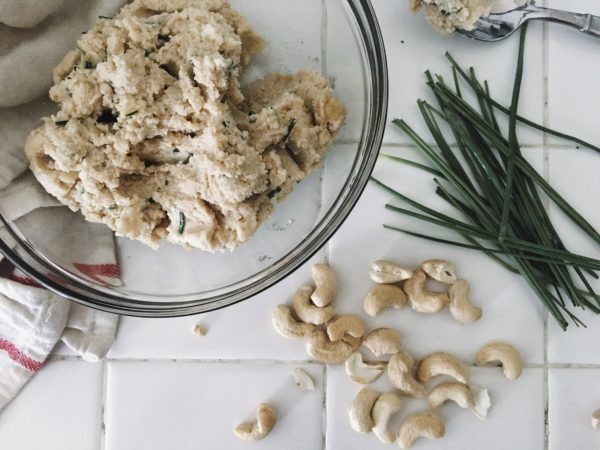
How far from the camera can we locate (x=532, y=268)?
2.95 ft

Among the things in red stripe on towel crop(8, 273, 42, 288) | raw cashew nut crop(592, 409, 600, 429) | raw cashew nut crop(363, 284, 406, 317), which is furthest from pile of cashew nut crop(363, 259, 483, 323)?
red stripe on towel crop(8, 273, 42, 288)

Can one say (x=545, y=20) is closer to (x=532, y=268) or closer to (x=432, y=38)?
(x=432, y=38)

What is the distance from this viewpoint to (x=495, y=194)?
0.90m

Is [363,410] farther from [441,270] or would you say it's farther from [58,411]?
[58,411]

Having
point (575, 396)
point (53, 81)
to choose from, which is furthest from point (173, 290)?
point (575, 396)

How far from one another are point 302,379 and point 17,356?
0.40 m

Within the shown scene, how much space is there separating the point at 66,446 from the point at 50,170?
0.46 meters

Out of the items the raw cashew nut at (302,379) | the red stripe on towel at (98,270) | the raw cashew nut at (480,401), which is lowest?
the raw cashew nut at (480,401)

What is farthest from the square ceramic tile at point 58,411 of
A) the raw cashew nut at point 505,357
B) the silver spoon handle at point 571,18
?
the silver spoon handle at point 571,18

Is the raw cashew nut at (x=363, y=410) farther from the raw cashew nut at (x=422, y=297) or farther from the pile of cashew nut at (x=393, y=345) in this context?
the raw cashew nut at (x=422, y=297)

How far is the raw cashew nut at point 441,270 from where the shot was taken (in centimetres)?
91

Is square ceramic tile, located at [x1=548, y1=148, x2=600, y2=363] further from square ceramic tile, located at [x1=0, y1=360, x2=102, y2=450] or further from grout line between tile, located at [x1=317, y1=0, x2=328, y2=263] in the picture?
square ceramic tile, located at [x1=0, y1=360, x2=102, y2=450]

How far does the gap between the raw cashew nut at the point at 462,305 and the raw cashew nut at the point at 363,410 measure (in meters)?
0.16

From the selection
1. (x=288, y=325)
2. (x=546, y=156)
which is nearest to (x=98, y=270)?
(x=288, y=325)
